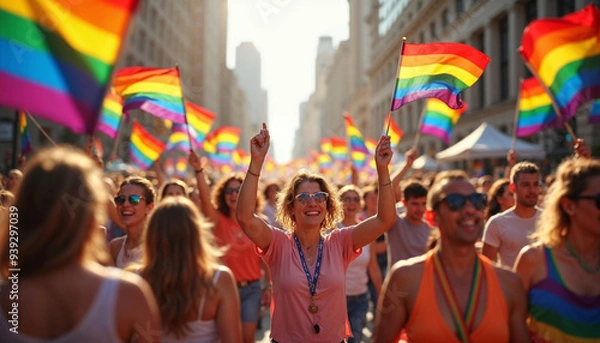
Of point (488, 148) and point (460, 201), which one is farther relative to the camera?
point (488, 148)

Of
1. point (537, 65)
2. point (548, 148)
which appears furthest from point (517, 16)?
point (537, 65)

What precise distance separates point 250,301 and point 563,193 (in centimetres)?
350

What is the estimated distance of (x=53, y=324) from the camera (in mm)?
1881

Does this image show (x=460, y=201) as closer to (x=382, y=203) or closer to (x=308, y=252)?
(x=382, y=203)

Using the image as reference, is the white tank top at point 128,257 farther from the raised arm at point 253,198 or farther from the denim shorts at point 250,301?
the denim shorts at point 250,301

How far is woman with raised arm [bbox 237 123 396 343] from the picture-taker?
3428mm

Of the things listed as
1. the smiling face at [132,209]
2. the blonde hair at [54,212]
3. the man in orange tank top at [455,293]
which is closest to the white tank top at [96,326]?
the blonde hair at [54,212]

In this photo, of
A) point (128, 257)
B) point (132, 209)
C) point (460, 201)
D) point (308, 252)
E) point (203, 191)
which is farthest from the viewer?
point (203, 191)

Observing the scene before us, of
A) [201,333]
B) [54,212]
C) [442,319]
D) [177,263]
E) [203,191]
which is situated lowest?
[201,333]

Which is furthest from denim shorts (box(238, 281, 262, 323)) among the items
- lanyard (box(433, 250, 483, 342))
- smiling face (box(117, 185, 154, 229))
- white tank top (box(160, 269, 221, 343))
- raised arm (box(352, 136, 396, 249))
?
lanyard (box(433, 250, 483, 342))

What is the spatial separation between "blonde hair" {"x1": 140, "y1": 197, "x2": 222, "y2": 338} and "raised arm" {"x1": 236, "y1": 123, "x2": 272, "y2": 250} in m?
0.68

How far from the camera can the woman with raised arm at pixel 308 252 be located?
3428 millimetres

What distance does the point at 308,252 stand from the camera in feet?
12.0

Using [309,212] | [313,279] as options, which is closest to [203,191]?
[309,212]
